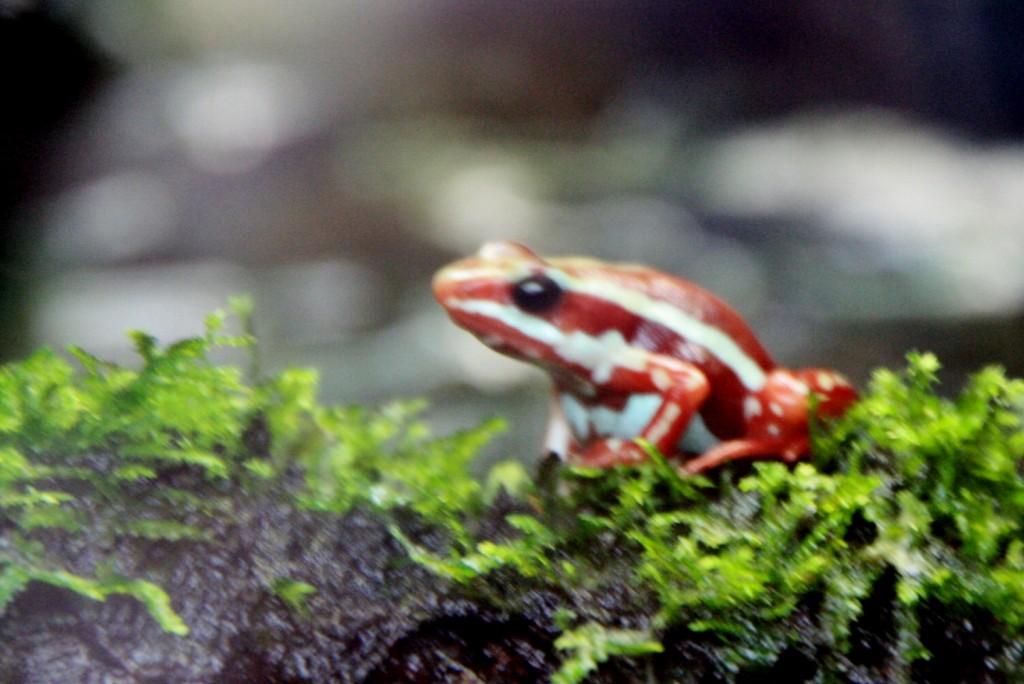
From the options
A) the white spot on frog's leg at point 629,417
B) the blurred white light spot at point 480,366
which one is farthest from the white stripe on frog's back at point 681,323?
the blurred white light spot at point 480,366

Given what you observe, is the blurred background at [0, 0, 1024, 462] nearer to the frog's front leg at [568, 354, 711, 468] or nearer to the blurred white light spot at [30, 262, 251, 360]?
the blurred white light spot at [30, 262, 251, 360]

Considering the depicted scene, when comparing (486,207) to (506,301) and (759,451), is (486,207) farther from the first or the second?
(759,451)

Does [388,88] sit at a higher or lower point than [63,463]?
higher

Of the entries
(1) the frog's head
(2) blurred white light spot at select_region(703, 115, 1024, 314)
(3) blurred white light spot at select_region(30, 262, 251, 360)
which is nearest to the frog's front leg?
(1) the frog's head

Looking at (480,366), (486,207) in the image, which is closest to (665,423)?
(480,366)

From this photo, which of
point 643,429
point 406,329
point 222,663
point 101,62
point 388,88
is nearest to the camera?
point 222,663

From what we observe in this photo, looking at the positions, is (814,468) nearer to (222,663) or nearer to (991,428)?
(991,428)

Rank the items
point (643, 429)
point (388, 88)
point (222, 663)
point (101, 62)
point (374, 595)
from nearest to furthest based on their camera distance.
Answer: point (222, 663) → point (374, 595) → point (643, 429) → point (101, 62) → point (388, 88)

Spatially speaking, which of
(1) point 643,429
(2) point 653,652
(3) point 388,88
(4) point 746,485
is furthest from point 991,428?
(3) point 388,88
